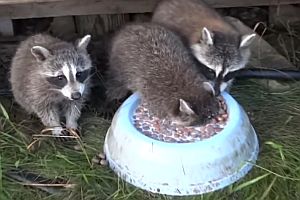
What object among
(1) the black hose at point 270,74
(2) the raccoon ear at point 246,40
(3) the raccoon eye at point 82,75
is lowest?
(1) the black hose at point 270,74

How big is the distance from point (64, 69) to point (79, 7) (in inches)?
37.7

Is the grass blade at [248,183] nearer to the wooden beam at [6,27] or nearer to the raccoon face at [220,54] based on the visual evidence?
the raccoon face at [220,54]

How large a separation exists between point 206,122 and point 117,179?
21.9 inches

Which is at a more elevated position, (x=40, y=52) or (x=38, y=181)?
(x=40, y=52)

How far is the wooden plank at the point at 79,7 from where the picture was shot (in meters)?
4.75

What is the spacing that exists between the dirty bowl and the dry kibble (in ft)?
0.27

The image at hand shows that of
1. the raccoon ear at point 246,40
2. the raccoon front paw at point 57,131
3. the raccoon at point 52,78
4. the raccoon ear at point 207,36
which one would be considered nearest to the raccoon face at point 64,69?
the raccoon at point 52,78

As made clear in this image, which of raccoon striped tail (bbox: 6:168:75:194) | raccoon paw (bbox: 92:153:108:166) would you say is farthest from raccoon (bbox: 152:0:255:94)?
raccoon striped tail (bbox: 6:168:75:194)

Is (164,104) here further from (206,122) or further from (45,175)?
(45,175)

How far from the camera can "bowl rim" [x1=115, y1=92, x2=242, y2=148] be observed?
11.8ft

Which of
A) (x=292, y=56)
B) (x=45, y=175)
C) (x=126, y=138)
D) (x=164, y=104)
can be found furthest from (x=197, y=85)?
(x=292, y=56)

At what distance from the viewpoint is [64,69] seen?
393cm

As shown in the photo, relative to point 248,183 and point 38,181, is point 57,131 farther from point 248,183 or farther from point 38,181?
point 248,183

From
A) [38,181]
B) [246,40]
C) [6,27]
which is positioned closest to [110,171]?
[38,181]
